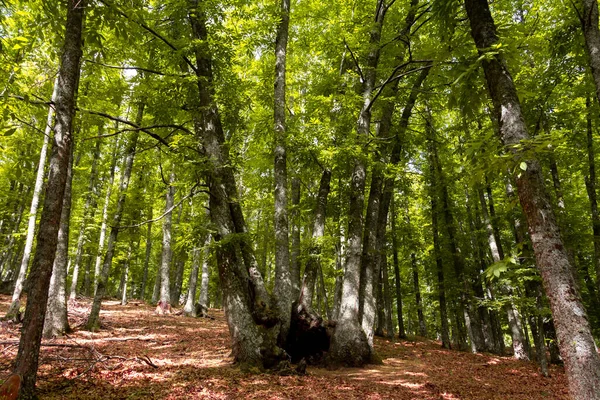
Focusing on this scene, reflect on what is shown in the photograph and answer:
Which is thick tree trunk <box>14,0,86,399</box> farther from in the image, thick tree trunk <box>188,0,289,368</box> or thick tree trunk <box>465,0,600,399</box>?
thick tree trunk <box>465,0,600,399</box>

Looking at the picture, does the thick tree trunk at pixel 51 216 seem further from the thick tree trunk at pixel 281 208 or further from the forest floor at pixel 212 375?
the thick tree trunk at pixel 281 208

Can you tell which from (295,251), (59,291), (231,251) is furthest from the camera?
(295,251)

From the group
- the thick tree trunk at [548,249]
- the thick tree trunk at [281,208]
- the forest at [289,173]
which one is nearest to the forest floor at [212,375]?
the forest at [289,173]

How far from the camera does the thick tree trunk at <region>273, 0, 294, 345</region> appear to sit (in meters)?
9.34

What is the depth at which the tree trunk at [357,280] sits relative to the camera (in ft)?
30.8

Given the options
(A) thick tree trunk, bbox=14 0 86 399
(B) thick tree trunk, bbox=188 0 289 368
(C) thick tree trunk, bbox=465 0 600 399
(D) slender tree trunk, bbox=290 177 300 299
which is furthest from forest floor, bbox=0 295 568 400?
(C) thick tree trunk, bbox=465 0 600 399

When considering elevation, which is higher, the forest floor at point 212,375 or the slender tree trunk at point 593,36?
the slender tree trunk at point 593,36

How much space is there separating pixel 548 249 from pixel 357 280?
6751 mm

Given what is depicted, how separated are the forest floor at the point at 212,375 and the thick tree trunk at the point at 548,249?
4.26m

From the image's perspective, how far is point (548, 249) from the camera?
3.66m

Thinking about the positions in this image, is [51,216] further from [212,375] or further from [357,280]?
[357,280]

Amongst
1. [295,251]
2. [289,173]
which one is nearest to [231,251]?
[289,173]

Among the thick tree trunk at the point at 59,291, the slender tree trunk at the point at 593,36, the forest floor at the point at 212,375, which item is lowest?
the forest floor at the point at 212,375

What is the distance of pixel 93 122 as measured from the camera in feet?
30.0
